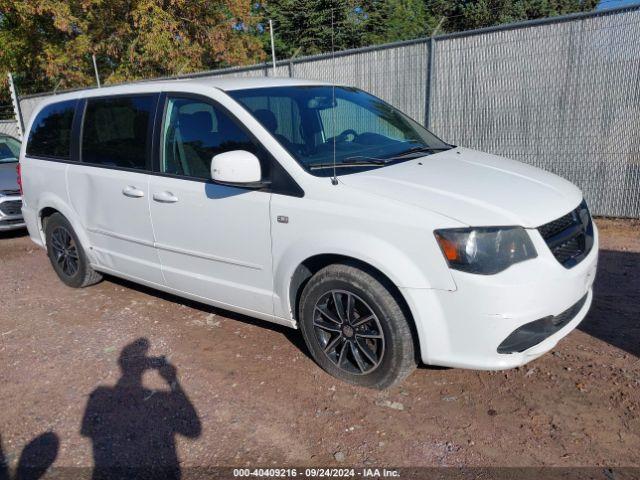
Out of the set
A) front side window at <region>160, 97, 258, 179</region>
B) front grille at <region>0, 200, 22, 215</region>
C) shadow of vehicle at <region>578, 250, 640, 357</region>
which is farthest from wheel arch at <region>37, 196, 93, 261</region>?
shadow of vehicle at <region>578, 250, 640, 357</region>

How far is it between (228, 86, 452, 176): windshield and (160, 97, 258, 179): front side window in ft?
0.61

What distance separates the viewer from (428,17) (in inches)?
942

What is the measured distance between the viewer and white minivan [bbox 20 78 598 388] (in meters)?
2.74

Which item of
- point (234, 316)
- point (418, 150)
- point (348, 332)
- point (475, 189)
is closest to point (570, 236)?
point (475, 189)

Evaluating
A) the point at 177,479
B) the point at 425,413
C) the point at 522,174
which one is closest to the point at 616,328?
the point at 522,174

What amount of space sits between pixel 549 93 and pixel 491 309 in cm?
497

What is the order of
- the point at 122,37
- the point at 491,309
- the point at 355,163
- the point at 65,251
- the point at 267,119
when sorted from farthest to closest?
the point at 122,37 → the point at 65,251 → the point at 267,119 → the point at 355,163 → the point at 491,309

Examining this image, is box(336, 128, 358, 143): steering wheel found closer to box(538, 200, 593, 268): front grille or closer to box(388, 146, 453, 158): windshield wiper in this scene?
box(388, 146, 453, 158): windshield wiper

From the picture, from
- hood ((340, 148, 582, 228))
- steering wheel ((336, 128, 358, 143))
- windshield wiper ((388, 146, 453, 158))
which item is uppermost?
steering wheel ((336, 128, 358, 143))

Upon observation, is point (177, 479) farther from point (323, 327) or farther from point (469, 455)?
point (469, 455)

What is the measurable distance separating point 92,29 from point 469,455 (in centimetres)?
1570

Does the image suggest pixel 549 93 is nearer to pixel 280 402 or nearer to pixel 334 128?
pixel 334 128

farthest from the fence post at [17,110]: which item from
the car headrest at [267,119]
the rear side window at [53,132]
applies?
the car headrest at [267,119]

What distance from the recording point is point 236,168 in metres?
3.17
